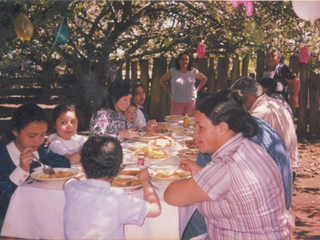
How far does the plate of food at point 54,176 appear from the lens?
91.4 inches

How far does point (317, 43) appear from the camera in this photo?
8.77m

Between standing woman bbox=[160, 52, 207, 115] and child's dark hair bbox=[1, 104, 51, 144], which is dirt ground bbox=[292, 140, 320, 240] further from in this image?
child's dark hair bbox=[1, 104, 51, 144]

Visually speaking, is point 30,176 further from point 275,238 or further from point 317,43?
point 317,43

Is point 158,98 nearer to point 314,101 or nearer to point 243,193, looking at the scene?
→ point 314,101

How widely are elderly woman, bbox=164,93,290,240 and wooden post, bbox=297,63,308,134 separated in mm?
6962

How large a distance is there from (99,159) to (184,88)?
519cm

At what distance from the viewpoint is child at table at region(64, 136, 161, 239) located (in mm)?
1800

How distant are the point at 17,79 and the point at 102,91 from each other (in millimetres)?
2553

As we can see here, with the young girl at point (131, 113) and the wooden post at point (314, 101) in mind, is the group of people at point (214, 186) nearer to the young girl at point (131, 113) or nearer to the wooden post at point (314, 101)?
the young girl at point (131, 113)

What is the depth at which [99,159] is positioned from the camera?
6.33 ft

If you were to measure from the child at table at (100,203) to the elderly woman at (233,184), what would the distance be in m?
0.24

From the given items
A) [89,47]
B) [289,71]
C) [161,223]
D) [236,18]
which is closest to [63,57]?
[89,47]

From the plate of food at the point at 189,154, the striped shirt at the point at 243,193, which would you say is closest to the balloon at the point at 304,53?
the plate of food at the point at 189,154

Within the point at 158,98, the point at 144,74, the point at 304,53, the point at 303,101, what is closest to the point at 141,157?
the point at 304,53
